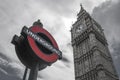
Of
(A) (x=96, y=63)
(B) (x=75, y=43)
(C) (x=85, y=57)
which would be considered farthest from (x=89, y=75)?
(B) (x=75, y=43)

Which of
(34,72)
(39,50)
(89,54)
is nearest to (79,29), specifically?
(89,54)

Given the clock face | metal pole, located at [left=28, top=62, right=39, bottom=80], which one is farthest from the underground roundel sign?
the clock face

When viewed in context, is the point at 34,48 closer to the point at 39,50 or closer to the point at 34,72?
the point at 39,50

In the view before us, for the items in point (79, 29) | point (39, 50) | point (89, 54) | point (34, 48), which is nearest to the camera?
point (34, 48)

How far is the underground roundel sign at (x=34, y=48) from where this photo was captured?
31.2 feet

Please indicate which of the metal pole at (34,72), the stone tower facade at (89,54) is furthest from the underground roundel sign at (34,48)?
the stone tower facade at (89,54)

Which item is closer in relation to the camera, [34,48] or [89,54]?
[34,48]

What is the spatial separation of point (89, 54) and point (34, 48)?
131ft

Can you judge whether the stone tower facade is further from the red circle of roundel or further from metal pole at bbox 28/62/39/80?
metal pole at bbox 28/62/39/80

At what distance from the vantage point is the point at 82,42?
53156 mm

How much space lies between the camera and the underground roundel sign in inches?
374

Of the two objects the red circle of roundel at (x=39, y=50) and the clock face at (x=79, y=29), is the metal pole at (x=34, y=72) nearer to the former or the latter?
the red circle of roundel at (x=39, y=50)

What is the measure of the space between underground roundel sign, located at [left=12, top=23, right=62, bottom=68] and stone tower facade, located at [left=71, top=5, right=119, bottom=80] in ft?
105

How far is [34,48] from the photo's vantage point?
31.1 ft
